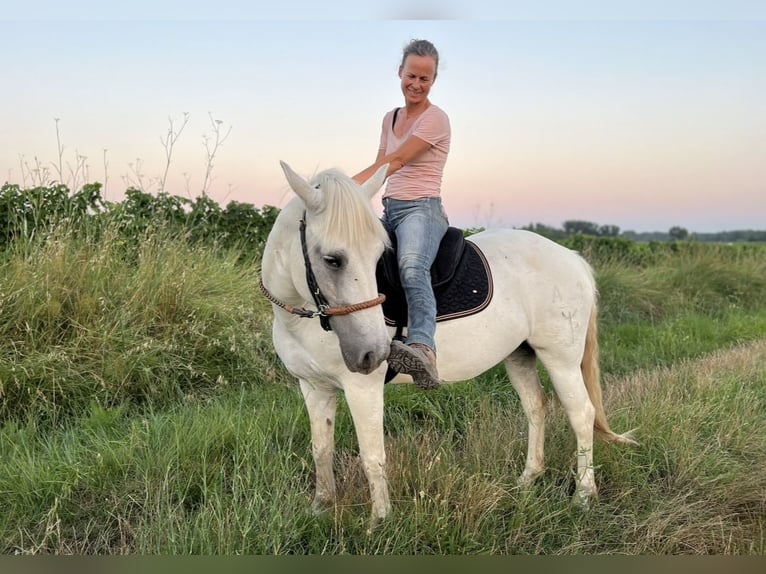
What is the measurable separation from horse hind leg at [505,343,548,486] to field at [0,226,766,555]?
114 mm

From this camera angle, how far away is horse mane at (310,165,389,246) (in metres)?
2.32

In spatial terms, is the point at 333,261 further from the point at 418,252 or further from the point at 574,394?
the point at 574,394

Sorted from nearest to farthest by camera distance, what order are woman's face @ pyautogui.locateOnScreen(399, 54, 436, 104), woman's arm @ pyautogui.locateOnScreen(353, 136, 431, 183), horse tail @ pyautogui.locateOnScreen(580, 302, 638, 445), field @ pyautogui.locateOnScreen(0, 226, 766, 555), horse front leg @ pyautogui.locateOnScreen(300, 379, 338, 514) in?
field @ pyautogui.locateOnScreen(0, 226, 766, 555), woman's arm @ pyautogui.locateOnScreen(353, 136, 431, 183), woman's face @ pyautogui.locateOnScreen(399, 54, 436, 104), horse front leg @ pyautogui.locateOnScreen(300, 379, 338, 514), horse tail @ pyautogui.locateOnScreen(580, 302, 638, 445)

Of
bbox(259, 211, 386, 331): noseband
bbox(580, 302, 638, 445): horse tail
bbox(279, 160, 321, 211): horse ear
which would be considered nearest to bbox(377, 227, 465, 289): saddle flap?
bbox(259, 211, 386, 331): noseband

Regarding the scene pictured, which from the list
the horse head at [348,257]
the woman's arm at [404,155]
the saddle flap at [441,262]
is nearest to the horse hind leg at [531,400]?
the saddle flap at [441,262]

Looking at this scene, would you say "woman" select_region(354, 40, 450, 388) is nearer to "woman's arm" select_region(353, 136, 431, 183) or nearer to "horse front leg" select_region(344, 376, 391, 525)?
"woman's arm" select_region(353, 136, 431, 183)

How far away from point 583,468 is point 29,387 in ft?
12.8

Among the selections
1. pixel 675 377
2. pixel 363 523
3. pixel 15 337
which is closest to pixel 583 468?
pixel 363 523

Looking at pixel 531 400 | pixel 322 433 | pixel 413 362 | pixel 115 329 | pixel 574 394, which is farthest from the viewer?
pixel 115 329

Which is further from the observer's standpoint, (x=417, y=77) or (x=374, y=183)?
(x=417, y=77)

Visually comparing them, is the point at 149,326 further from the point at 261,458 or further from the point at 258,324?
the point at 261,458

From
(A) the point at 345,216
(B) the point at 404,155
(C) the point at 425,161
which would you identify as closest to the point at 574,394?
(C) the point at 425,161

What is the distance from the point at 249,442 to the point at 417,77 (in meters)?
2.31

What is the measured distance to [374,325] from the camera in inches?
92.0
